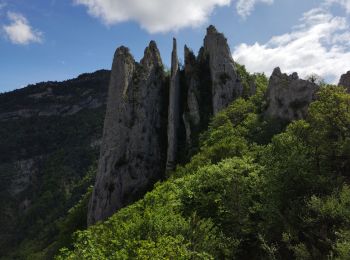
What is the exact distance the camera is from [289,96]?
6250 cm

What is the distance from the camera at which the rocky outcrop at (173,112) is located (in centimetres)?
7162

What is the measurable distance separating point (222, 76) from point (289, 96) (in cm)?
1769

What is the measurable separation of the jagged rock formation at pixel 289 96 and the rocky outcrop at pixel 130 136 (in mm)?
21654

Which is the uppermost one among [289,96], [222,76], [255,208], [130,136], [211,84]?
[222,76]

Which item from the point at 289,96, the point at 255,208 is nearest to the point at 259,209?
the point at 255,208

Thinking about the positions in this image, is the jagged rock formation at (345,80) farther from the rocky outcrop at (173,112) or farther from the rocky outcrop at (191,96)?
the rocky outcrop at (173,112)

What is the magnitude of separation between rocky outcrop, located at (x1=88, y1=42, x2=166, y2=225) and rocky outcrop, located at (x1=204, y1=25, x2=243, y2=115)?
10451 millimetres

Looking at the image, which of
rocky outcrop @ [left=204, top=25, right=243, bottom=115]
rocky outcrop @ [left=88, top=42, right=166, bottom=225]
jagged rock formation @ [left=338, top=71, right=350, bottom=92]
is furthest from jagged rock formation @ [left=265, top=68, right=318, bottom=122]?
rocky outcrop @ [left=88, top=42, right=166, bottom=225]

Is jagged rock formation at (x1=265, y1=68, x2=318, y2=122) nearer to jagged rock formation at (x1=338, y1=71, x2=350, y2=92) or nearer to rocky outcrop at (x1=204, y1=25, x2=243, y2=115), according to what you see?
jagged rock formation at (x1=338, y1=71, x2=350, y2=92)

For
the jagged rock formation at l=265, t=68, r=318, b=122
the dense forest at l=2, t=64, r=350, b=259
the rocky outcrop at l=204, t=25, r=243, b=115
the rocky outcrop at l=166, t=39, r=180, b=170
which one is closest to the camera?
the dense forest at l=2, t=64, r=350, b=259

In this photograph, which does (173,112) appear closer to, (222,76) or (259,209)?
(222,76)

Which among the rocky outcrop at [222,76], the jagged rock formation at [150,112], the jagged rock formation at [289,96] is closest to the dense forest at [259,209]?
the jagged rock formation at [289,96]

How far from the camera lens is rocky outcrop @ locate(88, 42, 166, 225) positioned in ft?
227

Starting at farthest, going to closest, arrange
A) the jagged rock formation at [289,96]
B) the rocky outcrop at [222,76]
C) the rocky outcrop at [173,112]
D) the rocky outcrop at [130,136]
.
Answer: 1. the rocky outcrop at [222,76]
2. the rocky outcrop at [173,112]
3. the rocky outcrop at [130,136]
4. the jagged rock formation at [289,96]
